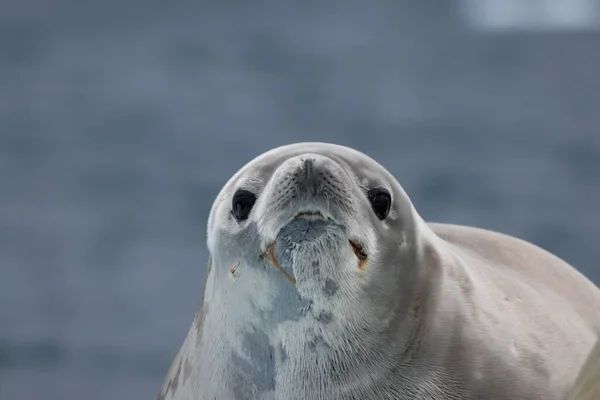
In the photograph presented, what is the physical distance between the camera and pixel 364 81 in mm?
9789

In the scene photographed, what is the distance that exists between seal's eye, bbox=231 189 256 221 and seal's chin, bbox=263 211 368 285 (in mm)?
155

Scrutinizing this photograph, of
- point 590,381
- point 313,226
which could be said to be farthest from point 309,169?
point 590,381

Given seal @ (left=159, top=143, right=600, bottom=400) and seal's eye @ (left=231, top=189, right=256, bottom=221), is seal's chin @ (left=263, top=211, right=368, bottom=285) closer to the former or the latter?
seal @ (left=159, top=143, right=600, bottom=400)

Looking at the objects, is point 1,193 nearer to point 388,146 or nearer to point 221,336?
point 388,146

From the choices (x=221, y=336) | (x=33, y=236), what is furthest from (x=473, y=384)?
(x=33, y=236)

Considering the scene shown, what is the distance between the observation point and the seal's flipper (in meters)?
1.39

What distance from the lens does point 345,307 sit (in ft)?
5.21

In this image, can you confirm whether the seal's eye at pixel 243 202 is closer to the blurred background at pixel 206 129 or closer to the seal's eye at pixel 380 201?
the seal's eye at pixel 380 201

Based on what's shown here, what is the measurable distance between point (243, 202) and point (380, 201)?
0.26 metres

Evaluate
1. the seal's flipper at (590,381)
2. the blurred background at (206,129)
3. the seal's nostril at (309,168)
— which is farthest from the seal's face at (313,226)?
the blurred background at (206,129)

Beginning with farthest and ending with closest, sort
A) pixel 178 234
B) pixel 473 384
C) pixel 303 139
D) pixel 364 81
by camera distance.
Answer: pixel 364 81 < pixel 303 139 < pixel 178 234 < pixel 473 384

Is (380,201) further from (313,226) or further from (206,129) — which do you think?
(206,129)

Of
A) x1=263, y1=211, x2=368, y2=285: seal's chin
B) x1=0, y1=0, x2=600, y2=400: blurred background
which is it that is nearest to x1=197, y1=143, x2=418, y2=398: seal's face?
x1=263, y1=211, x2=368, y2=285: seal's chin

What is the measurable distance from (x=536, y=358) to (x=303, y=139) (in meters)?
7.13
